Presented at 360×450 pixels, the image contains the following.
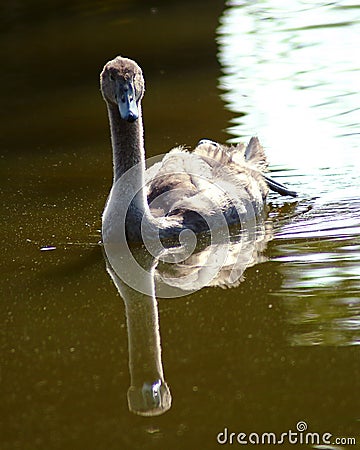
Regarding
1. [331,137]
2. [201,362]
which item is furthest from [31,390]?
[331,137]

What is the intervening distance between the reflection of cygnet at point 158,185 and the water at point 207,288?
0.26 m

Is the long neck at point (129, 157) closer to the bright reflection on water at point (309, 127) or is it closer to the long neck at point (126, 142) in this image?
the long neck at point (126, 142)

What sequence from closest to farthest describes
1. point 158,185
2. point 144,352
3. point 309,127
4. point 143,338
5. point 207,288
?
point 144,352 < point 143,338 < point 207,288 < point 158,185 < point 309,127

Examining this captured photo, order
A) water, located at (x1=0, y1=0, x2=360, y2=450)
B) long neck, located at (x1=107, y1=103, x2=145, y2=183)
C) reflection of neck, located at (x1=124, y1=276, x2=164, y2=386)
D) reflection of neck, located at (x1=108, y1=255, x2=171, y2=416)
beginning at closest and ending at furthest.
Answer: water, located at (x1=0, y1=0, x2=360, y2=450) → reflection of neck, located at (x1=108, y1=255, x2=171, y2=416) → reflection of neck, located at (x1=124, y1=276, x2=164, y2=386) → long neck, located at (x1=107, y1=103, x2=145, y2=183)

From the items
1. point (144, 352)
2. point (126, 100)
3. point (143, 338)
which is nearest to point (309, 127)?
point (126, 100)

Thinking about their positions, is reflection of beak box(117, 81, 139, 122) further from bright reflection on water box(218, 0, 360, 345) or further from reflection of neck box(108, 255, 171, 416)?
bright reflection on water box(218, 0, 360, 345)

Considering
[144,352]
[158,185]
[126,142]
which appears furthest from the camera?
[158,185]

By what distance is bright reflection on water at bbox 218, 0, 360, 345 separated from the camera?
5805 millimetres

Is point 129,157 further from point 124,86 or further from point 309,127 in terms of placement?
point 309,127

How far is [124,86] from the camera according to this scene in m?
6.79

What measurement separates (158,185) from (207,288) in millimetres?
1455

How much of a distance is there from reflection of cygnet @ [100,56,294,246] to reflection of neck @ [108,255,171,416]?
0.45 meters

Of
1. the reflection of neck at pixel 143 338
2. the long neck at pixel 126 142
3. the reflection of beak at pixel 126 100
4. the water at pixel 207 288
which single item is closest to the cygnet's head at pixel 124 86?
the reflection of beak at pixel 126 100

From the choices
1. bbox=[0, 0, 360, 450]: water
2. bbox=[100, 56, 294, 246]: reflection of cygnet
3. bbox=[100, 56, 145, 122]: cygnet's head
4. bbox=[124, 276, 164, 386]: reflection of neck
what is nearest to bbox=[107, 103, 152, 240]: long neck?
bbox=[100, 56, 294, 246]: reflection of cygnet
